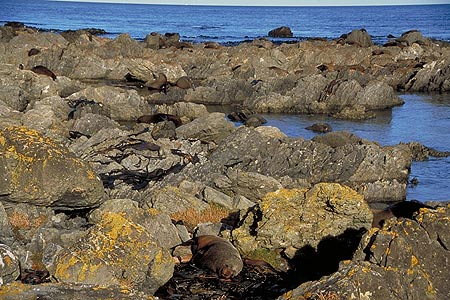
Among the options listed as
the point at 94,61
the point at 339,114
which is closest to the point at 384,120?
the point at 339,114

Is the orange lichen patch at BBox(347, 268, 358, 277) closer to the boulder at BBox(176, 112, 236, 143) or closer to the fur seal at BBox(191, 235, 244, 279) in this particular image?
the fur seal at BBox(191, 235, 244, 279)

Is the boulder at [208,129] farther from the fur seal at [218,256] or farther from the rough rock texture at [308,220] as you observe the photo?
the fur seal at [218,256]

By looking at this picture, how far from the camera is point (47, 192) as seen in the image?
46.8ft

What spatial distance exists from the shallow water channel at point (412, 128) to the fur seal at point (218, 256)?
40.7 ft

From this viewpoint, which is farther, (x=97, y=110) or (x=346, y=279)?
(x=97, y=110)

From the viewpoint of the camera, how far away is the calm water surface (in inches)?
1072

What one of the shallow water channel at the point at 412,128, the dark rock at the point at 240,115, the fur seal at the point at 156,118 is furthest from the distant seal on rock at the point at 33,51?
the shallow water channel at the point at 412,128

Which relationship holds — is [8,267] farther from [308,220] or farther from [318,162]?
[318,162]

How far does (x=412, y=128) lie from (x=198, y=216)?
73.7 feet

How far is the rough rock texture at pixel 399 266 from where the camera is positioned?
8.90m

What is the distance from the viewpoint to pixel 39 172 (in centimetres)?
1416

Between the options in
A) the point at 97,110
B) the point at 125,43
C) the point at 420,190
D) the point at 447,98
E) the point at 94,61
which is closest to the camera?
the point at 420,190

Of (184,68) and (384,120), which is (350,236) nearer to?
(384,120)

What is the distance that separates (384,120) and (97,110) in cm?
1568
